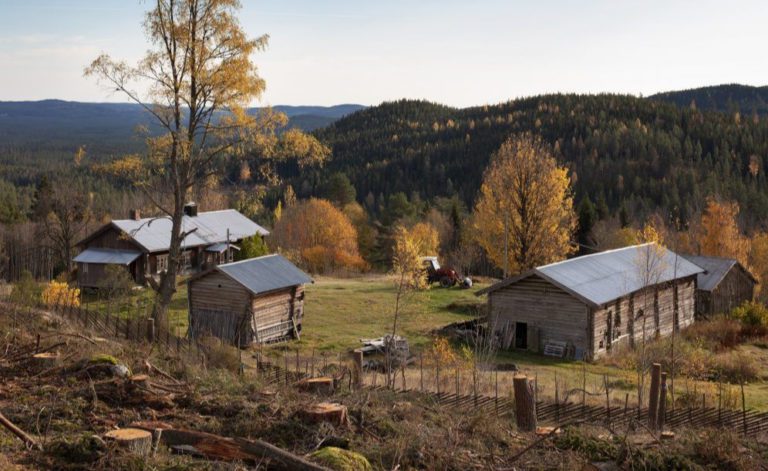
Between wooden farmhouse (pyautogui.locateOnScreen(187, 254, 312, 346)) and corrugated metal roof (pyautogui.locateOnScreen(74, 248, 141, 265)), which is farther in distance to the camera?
corrugated metal roof (pyautogui.locateOnScreen(74, 248, 141, 265))

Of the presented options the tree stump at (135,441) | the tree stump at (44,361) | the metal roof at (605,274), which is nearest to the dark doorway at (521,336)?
the metal roof at (605,274)

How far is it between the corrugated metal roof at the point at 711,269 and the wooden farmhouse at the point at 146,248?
27.1m

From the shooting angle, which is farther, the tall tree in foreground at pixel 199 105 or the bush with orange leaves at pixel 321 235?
the bush with orange leaves at pixel 321 235

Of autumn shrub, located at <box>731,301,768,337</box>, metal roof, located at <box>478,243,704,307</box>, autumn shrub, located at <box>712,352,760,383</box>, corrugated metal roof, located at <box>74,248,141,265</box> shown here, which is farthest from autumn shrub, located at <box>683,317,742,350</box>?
corrugated metal roof, located at <box>74,248,141,265</box>

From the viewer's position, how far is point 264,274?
3212 centimetres

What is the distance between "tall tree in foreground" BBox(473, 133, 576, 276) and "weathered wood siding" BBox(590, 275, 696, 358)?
18.9 feet

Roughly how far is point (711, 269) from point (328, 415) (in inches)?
1497

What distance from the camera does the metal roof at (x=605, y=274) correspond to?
30297 millimetres

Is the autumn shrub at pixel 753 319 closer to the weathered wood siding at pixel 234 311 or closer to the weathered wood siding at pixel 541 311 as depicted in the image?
the weathered wood siding at pixel 541 311

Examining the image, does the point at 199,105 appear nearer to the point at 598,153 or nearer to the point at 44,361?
the point at 44,361

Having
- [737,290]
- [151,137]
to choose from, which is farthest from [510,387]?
[737,290]

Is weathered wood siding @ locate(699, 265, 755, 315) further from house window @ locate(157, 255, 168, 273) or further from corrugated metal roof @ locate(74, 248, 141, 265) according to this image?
corrugated metal roof @ locate(74, 248, 141, 265)

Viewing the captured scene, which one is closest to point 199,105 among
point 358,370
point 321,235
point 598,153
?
point 358,370

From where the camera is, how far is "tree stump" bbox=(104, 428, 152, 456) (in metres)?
8.57
